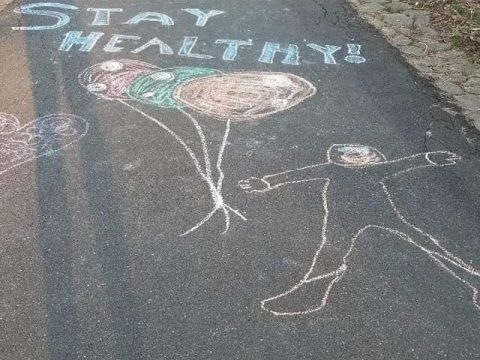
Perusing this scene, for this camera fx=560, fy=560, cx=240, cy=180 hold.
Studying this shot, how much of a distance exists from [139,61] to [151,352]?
3.31 m

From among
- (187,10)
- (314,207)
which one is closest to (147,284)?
(314,207)

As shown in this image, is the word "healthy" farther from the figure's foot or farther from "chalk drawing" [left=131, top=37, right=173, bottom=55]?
the figure's foot

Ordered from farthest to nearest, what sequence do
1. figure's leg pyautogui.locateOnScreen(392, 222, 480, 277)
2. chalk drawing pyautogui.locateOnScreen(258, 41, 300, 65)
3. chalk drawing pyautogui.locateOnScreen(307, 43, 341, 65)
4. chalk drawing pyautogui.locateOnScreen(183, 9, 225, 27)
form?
chalk drawing pyautogui.locateOnScreen(183, 9, 225, 27) → chalk drawing pyautogui.locateOnScreen(307, 43, 341, 65) → chalk drawing pyautogui.locateOnScreen(258, 41, 300, 65) → figure's leg pyautogui.locateOnScreen(392, 222, 480, 277)

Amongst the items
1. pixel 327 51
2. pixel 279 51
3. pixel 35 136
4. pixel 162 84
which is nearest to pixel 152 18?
pixel 279 51

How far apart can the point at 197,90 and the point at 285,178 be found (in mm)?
1376

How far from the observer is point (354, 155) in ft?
12.8

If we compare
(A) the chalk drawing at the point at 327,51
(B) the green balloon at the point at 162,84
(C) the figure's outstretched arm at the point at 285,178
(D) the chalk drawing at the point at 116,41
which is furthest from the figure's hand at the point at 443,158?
(D) the chalk drawing at the point at 116,41

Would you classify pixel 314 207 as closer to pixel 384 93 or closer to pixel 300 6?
pixel 384 93

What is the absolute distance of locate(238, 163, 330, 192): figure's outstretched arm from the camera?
3572 millimetres

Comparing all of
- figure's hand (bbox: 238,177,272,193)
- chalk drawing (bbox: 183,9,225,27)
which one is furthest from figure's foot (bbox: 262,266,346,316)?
chalk drawing (bbox: 183,9,225,27)

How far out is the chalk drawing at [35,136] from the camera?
12.3 ft

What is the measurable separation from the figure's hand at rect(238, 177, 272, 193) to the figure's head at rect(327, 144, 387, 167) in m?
0.54

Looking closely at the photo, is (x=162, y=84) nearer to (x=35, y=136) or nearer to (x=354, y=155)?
(x=35, y=136)

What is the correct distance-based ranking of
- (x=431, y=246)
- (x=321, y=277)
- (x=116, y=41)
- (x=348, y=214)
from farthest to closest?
(x=116, y=41) → (x=348, y=214) → (x=431, y=246) → (x=321, y=277)
